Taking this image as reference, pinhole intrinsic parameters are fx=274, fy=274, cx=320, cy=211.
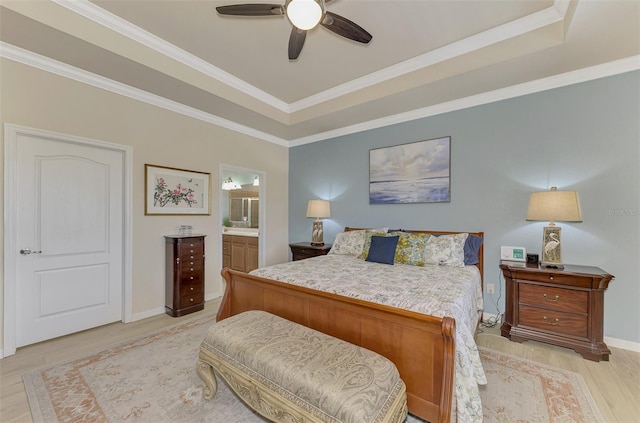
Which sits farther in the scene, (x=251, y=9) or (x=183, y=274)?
(x=183, y=274)

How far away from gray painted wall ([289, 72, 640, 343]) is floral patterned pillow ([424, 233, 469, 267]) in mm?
490

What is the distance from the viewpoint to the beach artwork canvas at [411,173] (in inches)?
138

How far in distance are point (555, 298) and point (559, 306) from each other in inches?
2.9

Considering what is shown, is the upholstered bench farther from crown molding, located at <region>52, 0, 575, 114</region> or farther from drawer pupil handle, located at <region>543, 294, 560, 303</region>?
crown molding, located at <region>52, 0, 575, 114</region>

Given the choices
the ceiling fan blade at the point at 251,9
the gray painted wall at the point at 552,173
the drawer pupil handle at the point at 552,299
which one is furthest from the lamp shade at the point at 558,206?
the ceiling fan blade at the point at 251,9

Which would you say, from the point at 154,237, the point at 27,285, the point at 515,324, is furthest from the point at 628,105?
the point at 27,285

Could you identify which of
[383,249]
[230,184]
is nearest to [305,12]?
[383,249]

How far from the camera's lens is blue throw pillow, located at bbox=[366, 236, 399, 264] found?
9.98 ft

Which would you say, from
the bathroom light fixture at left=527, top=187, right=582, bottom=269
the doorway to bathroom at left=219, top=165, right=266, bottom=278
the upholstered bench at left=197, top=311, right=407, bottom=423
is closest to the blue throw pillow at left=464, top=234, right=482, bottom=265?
the bathroom light fixture at left=527, top=187, right=582, bottom=269

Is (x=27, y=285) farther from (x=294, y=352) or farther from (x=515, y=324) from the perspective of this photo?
(x=515, y=324)

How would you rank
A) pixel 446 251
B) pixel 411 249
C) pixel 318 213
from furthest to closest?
pixel 318 213
pixel 411 249
pixel 446 251

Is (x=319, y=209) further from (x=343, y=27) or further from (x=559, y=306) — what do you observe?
(x=559, y=306)

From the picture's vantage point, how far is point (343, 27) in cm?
202

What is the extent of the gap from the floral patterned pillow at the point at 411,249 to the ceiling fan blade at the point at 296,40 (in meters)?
2.21
